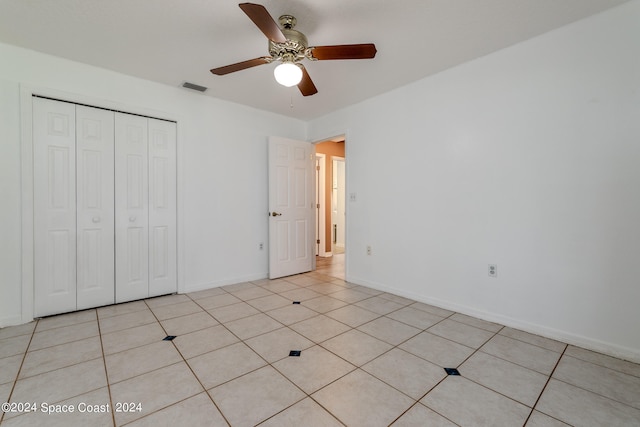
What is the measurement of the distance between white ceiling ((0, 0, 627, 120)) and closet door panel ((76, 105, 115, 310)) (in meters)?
0.64

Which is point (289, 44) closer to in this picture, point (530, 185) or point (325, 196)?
point (530, 185)

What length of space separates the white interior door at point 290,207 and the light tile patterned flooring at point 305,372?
146 cm

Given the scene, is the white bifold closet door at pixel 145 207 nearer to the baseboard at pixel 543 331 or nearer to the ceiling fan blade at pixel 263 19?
the ceiling fan blade at pixel 263 19

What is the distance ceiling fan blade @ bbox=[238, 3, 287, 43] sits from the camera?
1.55 meters

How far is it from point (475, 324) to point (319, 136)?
3361mm

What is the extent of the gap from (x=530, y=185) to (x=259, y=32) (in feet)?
8.87

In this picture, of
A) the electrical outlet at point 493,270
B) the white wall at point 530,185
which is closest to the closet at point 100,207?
the white wall at point 530,185

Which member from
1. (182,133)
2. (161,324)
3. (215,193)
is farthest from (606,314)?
(182,133)

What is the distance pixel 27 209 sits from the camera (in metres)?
2.59

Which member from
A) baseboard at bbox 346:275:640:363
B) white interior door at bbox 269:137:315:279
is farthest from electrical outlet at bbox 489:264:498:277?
white interior door at bbox 269:137:315:279

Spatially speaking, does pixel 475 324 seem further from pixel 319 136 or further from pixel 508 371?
pixel 319 136

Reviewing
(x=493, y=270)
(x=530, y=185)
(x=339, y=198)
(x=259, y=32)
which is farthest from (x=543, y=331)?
(x=339, y=198)

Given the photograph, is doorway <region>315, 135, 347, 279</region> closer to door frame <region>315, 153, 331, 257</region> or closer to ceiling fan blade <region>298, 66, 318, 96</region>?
door frame <region>315, 153, 331, 257</region>

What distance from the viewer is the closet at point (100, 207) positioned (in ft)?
8.89
